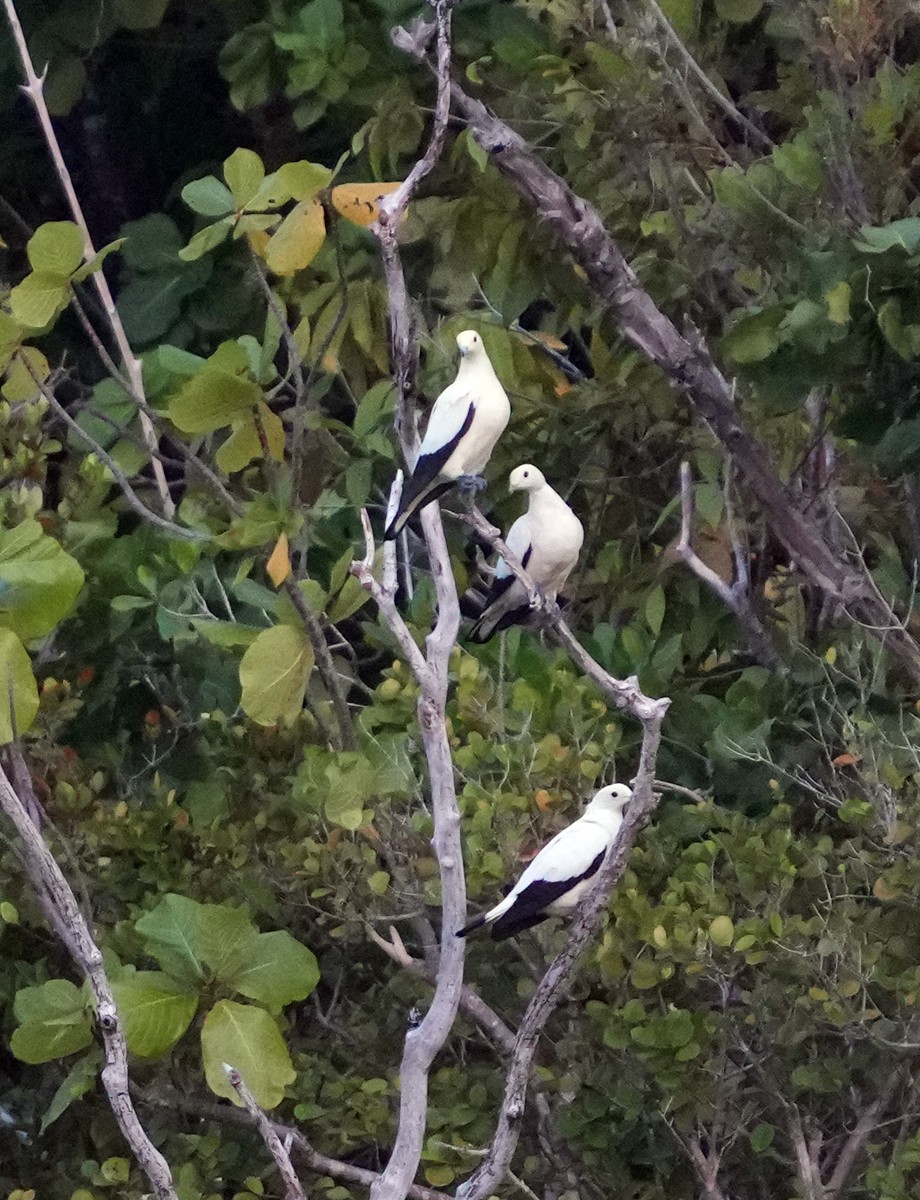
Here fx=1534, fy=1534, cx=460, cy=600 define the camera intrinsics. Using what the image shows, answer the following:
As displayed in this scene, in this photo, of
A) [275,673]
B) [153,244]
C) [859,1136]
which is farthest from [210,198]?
[859,1136]

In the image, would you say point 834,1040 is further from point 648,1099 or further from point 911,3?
point 911,3

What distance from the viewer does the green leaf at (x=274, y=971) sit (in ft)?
5.27

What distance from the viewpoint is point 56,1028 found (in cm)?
162

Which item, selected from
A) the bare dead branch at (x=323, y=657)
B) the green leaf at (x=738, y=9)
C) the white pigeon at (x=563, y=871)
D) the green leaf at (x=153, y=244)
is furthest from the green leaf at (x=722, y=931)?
the green leaf at (x=153, y=244)

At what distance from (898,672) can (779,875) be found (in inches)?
19.2

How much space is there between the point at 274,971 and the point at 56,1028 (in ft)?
0.78

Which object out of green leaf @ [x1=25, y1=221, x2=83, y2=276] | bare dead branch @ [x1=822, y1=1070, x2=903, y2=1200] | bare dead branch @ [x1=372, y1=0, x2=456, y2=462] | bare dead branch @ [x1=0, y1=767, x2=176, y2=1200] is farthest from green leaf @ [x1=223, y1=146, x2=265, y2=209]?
bare dead branch @ [x1=822, y1=1070, x2=903, y2=1200]

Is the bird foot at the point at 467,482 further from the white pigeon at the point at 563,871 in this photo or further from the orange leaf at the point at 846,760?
the orange leaf at the point at 846,760

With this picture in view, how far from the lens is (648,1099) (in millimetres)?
1782

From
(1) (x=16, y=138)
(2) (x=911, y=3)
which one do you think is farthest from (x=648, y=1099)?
(1) (x=16, y=138)

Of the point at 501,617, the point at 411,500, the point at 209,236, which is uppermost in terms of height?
the point at 209,236

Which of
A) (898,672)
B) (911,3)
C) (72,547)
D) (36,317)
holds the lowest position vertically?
(898,672)

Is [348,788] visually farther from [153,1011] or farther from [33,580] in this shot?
[33,580]

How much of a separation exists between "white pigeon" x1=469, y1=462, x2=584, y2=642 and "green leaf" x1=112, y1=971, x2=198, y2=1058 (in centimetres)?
65
